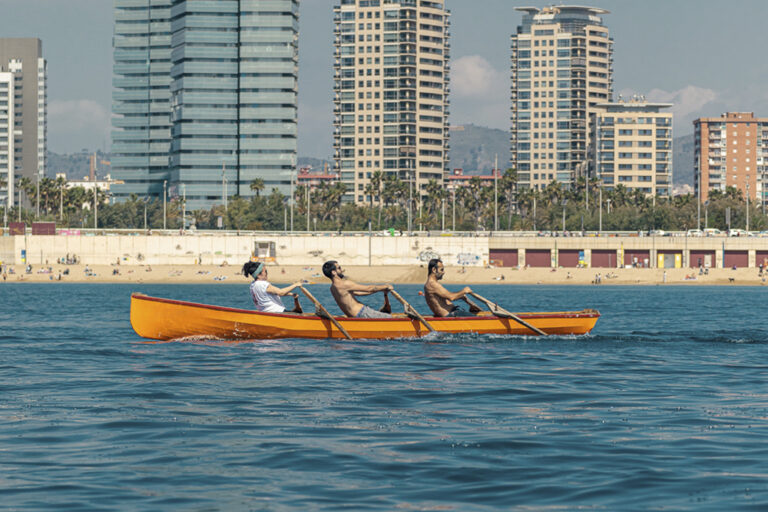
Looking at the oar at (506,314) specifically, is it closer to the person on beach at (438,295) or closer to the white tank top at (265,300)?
the person on beach at (438,295)

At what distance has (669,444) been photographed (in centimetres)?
1323

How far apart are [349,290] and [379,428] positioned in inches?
461

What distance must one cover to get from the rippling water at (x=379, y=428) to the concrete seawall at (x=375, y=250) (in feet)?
333

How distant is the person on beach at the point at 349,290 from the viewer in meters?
25.2

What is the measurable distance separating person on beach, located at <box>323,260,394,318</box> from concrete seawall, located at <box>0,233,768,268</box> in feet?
328

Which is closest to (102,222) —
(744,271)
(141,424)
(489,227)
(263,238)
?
(263,238)

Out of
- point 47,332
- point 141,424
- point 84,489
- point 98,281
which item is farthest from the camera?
point 98,281

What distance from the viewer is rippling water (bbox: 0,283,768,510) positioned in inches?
421

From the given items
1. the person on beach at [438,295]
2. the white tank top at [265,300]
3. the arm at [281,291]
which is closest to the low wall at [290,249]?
the person on beach at [438,295]

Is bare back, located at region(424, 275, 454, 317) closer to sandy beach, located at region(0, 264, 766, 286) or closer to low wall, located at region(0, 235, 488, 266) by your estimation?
sandy beach, located at region(0, 264, 766, 286)

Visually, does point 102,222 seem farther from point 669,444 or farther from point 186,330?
point 669,444

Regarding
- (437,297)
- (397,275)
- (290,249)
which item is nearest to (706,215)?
(397,275)

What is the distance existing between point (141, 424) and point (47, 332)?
21062mm

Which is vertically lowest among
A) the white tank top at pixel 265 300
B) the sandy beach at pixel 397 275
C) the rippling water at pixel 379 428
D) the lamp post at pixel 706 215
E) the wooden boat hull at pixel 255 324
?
the sandy beach at pixel 397 275
